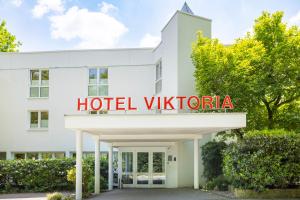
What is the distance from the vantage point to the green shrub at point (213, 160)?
849 inches

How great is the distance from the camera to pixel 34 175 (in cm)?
2291

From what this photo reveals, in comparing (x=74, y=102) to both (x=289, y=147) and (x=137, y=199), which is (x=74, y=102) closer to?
(x=137, y=199)

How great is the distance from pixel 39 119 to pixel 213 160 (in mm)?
13153

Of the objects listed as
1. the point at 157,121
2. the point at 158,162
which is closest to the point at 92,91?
the point at 158,162

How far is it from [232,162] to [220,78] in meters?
4.26

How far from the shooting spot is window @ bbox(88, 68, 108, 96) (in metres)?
28.8

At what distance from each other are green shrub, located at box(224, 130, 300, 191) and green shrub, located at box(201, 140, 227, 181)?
4.42m

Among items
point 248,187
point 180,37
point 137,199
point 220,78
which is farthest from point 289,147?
point 180,37

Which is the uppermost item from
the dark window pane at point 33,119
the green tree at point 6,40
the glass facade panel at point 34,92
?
the green tree at point 6,40

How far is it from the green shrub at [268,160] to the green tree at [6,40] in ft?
102

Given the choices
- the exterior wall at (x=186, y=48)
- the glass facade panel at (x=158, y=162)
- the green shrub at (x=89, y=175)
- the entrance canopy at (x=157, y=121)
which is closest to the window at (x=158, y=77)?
the exterior wall at (x=186, y=48)

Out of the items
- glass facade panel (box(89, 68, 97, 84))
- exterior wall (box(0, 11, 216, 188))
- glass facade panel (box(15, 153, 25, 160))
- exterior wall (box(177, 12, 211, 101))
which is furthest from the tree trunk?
glass facade panel (box(15, 153, 25, 160))

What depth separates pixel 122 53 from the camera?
1128 inches

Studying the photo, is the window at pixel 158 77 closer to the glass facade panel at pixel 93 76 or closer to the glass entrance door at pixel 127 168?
the glass facade panel at pixel 93 76
